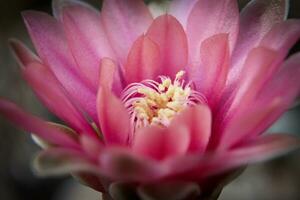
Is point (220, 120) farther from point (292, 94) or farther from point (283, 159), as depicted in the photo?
point (283, 159)

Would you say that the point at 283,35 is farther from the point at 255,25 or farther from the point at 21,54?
the point at 21,54

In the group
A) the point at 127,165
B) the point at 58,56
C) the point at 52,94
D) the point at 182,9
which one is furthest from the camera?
the point at 182,9

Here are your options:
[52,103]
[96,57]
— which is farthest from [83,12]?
[52,103]

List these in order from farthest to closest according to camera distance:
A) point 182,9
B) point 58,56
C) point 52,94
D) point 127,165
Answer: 1. point 182,9
2. point 58,56
3. point 52,94
4. point 127,165

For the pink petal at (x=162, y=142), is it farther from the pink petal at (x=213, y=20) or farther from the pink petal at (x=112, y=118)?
the pink petal at (x=213, y=20)

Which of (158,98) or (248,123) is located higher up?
(248,123)

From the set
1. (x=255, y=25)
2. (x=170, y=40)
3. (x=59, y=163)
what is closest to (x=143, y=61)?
(x=170, y=40)
